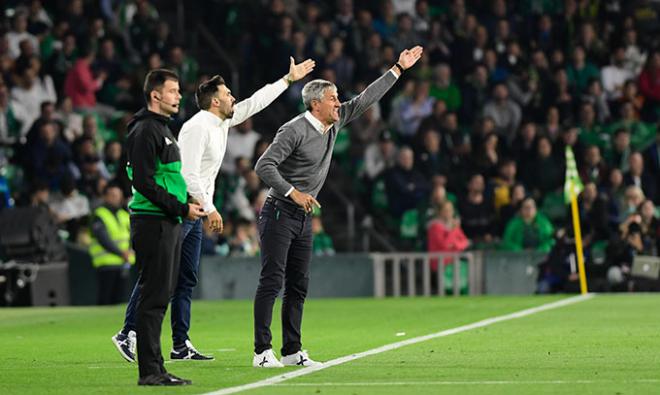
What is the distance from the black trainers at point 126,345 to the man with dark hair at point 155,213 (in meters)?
2.20

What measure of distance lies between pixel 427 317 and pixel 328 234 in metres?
8.93

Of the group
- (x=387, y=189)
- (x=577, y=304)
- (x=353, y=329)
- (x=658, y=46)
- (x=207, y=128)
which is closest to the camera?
(x=207, y=128)

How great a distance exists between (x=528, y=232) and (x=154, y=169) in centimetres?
1578

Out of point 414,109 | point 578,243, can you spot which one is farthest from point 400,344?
point 414,109

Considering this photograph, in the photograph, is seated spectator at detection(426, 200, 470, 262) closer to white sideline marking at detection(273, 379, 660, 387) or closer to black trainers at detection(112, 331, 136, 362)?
black trainers at detection(112, 331, 136, 362)

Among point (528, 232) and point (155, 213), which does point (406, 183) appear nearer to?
point (528, 232)

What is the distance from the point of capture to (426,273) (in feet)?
84.4

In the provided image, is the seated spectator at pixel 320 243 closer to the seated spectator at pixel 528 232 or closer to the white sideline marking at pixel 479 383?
the seated spectator at pixel 528 232

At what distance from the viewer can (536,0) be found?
32.0 m

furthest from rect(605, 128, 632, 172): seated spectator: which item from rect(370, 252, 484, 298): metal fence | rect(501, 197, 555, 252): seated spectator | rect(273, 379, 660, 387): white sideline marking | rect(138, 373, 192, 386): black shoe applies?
rect(138, 373, 192, 386): black shoe

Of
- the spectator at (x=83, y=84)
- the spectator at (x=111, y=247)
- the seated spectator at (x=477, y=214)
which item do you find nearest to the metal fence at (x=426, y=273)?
the seated spectator at (x=477, y=214)

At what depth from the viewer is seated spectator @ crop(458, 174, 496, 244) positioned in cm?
2680

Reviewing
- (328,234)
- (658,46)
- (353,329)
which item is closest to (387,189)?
→ (328,234)

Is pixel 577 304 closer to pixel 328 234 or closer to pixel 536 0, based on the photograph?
pixel 328 234
